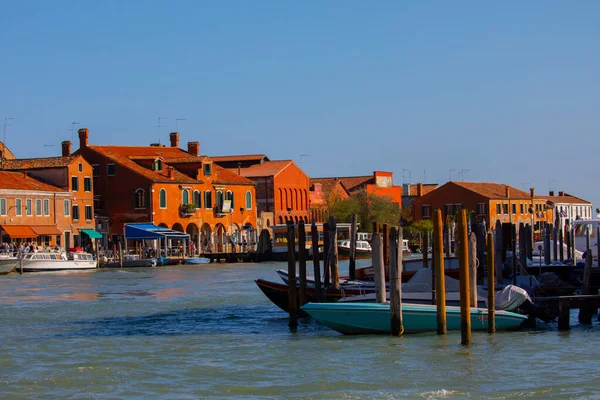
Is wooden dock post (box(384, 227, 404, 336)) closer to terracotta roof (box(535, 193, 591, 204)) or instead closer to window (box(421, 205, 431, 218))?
window (box(421, 205, 431, 218))

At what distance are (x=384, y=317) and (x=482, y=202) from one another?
2730 inches

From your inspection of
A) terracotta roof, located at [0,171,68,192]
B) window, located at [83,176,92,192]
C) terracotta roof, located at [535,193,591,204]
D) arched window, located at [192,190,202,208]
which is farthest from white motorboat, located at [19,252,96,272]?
terracotta roof, located at [535,193,591,204]

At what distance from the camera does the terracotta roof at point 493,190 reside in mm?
90438

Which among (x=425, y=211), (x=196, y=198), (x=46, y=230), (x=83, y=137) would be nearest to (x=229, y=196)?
(x=196, y=198)

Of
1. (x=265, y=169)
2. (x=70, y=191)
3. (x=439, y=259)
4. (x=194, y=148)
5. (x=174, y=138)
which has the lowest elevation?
(x=439, y=259)

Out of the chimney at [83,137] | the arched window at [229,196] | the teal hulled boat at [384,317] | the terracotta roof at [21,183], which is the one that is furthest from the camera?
the arched window at [229,196]

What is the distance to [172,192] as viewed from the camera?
66.4 metres

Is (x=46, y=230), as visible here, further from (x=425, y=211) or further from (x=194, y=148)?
(x=425, y=211)

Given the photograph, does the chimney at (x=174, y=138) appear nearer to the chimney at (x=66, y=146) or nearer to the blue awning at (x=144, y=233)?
the chimney at (x=66, y=146)

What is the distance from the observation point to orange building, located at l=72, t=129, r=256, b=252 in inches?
2552

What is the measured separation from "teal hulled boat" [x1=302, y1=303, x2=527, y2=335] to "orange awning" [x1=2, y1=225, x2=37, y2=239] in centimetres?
3689

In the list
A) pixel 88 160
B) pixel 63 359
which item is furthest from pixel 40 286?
pixel 88 160

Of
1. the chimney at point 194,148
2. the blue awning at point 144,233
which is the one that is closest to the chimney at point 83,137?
the blue awning at point 144,233

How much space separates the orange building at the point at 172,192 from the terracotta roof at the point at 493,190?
2329 centimetres
